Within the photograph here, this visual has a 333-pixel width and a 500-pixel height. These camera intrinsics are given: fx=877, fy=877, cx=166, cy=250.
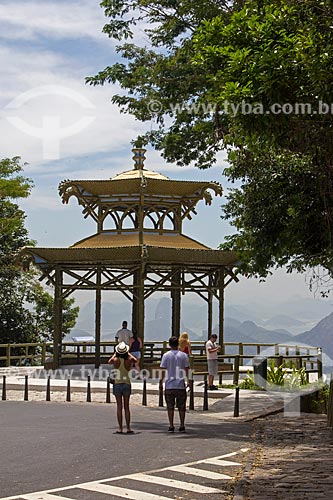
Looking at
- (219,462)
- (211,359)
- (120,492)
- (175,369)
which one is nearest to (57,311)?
(211,359)

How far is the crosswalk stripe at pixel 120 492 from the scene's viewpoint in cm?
1057

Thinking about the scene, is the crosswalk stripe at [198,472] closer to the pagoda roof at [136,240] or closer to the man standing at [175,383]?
the man standing at [175,383]

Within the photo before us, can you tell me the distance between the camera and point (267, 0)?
14.7 metres

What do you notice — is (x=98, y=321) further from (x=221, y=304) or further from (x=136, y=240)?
(x=221, y=304)

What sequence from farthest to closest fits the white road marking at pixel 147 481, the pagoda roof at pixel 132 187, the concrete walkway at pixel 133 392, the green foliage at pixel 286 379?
the pagoda roof at pixel 132 187 < the green foliage at pixel 286 379 < the concrete walkway at pixel 133 392 < the white road marking at pixel 147 481

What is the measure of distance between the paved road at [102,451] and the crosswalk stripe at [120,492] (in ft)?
0.04

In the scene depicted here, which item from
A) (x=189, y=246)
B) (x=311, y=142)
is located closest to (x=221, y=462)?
(x=311, y=142)

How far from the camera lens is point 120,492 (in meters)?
10.8

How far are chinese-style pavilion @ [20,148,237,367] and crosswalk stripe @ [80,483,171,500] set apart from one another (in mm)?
20039

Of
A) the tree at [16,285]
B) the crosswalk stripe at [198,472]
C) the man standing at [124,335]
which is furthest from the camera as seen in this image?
the tree at [16,285]

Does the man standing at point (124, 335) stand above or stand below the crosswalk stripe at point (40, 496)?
above

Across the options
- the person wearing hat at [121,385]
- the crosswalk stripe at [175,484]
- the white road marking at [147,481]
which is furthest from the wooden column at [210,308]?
the crosswalk stripe at [175,484]

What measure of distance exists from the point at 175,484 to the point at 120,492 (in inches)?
38.4

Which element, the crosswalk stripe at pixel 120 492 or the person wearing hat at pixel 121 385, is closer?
the crosswalk stripe at pixel 120 492
